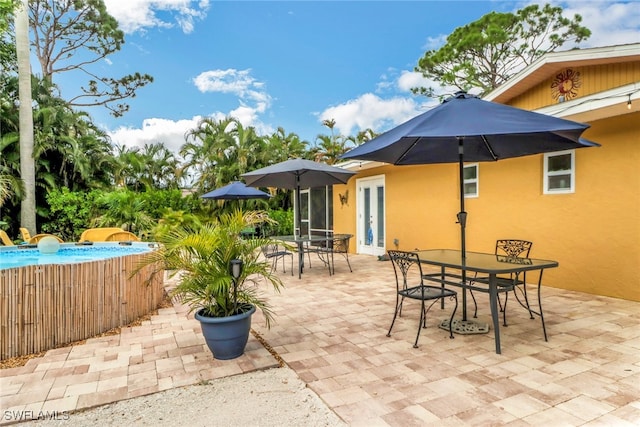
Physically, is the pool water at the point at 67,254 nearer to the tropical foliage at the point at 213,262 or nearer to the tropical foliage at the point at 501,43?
the tropical foliage at the point at 213,262

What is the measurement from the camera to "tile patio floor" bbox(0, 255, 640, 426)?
8.20ft

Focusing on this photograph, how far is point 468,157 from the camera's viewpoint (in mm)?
4910

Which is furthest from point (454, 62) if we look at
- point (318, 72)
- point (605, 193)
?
point (605, 193)

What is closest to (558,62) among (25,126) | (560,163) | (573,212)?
(560,163)

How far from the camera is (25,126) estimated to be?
10445 mm

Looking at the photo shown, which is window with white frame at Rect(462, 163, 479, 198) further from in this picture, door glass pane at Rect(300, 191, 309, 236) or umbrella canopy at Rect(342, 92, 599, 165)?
door glass pane at Rect(300, 191, 309, 236)

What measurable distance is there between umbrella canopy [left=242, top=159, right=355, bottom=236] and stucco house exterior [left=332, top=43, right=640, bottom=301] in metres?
2.27

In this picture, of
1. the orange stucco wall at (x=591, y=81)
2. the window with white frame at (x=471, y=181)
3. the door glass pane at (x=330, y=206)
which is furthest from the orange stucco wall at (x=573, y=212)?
the door glass pane at (x=330, y=206)

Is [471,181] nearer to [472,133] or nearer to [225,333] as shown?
[472,133]

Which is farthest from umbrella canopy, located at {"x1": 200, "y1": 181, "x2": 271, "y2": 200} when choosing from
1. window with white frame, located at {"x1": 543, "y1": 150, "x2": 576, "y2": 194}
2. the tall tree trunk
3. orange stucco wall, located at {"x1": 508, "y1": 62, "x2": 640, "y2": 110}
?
orange stucco wall, located at {"x1": 508, "y1": 62, "x2": 640, "y2": 110}

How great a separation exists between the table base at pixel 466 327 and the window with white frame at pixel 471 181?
3.91 metres

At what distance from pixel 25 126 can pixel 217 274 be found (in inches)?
424

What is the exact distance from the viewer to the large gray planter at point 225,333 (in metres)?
3.31

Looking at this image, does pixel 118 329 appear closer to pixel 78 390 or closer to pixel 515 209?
pixel 78 390
